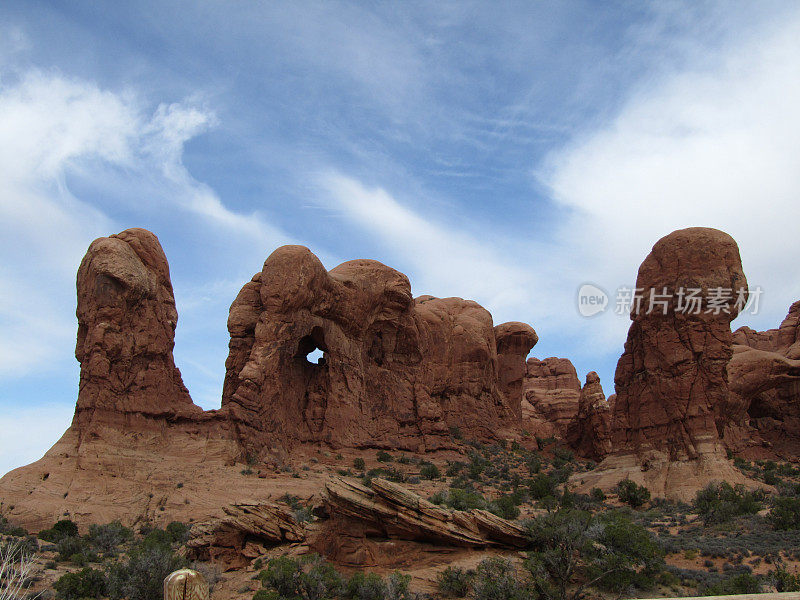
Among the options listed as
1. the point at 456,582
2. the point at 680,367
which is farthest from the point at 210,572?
the point at 680,367

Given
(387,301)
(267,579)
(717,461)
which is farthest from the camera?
(387,301)

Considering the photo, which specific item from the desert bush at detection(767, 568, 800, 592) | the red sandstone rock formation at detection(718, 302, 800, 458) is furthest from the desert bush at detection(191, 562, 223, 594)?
the red sandstone rock formation at detection(718, 302, 800, 458)

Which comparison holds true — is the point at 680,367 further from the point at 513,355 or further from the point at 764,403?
the point at 513,355

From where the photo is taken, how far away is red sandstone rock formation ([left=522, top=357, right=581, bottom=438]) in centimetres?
5975

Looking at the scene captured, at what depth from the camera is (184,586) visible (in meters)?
4.06

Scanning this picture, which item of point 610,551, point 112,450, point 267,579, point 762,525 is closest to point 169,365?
point 112,450

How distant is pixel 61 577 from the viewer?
58.1 ft

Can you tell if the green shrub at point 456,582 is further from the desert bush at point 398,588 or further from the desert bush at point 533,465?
the desert bush at point 533,465

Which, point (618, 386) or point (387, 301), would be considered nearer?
point (618, 386)

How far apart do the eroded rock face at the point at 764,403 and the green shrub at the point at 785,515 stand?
1255 cm

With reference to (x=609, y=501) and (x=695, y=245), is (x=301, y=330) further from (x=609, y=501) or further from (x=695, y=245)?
(x=695, y=245)

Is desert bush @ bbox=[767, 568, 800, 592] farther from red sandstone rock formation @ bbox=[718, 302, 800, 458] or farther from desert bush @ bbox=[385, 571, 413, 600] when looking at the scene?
red sandstone rock formation @ bbox=[718, 302, 800, 458]

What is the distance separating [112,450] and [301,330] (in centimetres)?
1115

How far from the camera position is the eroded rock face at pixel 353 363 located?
33.0m
